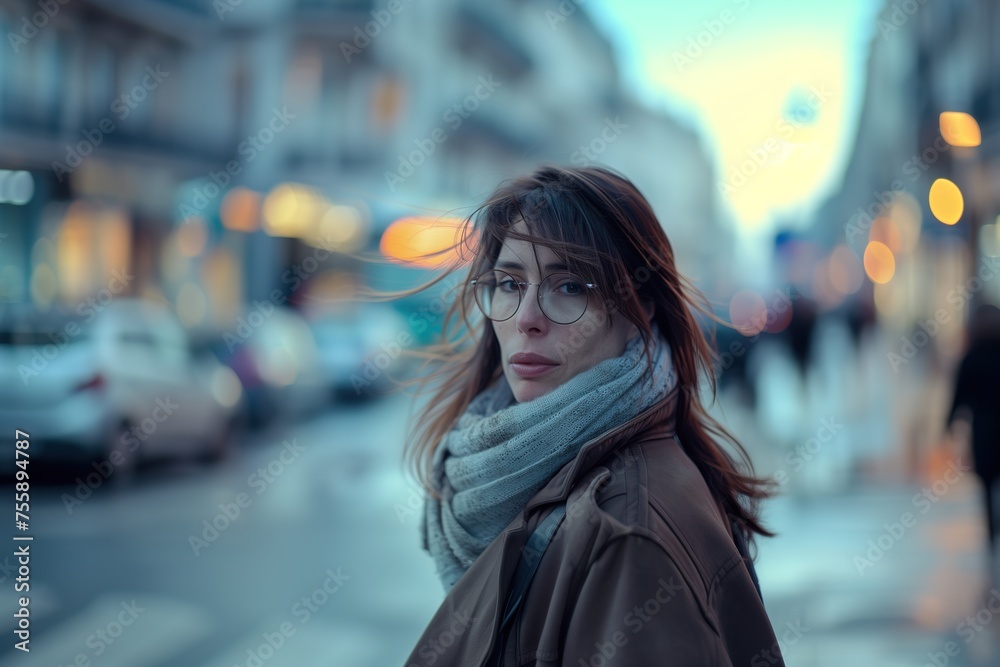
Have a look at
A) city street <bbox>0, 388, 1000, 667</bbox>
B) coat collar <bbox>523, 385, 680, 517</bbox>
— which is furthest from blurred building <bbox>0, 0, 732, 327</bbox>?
coat collar <bbox>523, 385, 680, 517</bbox>

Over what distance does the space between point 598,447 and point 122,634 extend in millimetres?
4194

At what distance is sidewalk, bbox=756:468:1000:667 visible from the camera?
4.63 metres

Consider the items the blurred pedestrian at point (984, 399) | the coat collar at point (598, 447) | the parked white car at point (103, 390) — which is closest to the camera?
the coat collar at point (598, 447)

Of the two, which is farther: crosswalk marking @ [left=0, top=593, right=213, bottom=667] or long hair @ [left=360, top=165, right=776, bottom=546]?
crosswalk marking @ [left=0, top=593, right=213, bottom=667]

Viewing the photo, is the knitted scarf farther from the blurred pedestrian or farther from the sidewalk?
the blurred pedestrian

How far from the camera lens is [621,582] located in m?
1.34

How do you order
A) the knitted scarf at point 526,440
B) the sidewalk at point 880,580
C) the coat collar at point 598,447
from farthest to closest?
1. the sidewalk at point 880,580
2. the knitted scarf at point 526,440
3. the coat collar at point 598,447

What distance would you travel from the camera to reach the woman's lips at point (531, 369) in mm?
1837

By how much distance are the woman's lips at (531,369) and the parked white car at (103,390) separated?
26.6ft

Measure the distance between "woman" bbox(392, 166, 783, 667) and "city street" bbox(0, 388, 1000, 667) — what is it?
302 centimetres

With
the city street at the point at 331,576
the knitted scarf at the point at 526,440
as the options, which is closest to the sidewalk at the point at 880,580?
the city street at the point at 331,576

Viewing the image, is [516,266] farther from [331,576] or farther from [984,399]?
[984,399]

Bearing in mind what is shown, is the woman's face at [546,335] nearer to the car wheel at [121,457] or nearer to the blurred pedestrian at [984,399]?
the blurred pedestrian at [984,399]

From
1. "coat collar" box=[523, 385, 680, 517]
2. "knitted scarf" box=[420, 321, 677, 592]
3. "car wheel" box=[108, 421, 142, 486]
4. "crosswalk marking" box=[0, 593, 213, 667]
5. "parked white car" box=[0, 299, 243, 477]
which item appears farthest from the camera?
"car wheel" box=[108, 421, 142, 486]
